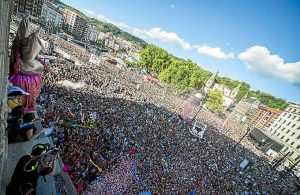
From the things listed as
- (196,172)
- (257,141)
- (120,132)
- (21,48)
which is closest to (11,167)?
(21,48)

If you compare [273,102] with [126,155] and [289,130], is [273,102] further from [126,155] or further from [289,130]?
[126,155]

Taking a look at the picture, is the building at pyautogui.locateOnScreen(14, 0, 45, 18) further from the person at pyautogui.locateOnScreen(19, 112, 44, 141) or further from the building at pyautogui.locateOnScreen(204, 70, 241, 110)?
the building at pyautogui.locateOnScreen(204, 70, 241, 110)

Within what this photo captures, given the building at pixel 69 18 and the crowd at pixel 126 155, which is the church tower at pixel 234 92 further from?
the building at pixel 69 18

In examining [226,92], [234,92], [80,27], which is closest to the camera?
[234,92]

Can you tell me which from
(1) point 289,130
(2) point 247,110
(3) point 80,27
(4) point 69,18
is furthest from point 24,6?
(3) point 80,27

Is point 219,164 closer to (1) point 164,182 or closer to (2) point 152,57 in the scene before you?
(1) point 164,182

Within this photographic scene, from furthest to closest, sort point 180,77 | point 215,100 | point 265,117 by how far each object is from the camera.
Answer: point 265,117 → point 215,100 → point 180,77
